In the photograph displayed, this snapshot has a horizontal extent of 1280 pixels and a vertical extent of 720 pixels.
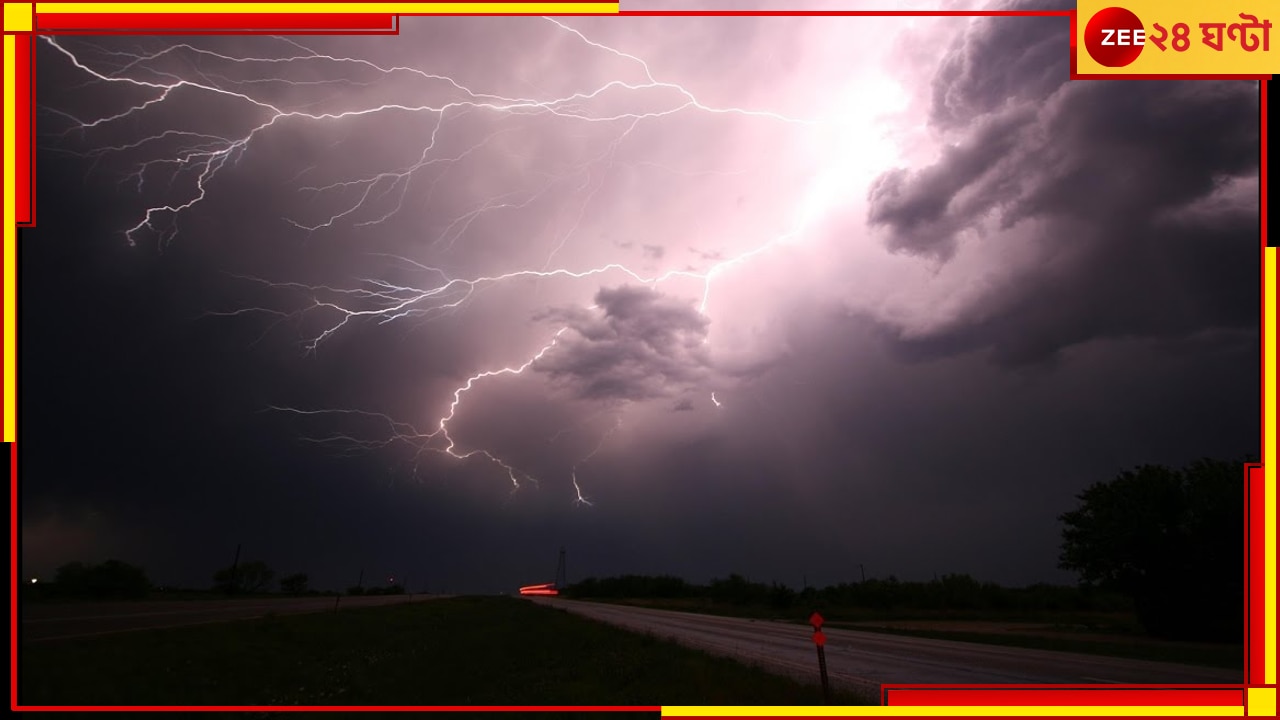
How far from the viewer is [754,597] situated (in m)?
83.2

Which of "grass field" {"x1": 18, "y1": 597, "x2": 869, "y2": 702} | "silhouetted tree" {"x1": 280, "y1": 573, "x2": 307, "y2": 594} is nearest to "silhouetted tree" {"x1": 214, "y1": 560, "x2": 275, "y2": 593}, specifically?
"silhouetted tree" {"x1": 280, "y1": 573, "x2": 307, "y2": 594}

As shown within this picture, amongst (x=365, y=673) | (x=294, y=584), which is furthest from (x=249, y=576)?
(x=365, y=673)

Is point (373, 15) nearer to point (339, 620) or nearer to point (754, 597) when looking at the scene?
point (339, 620)

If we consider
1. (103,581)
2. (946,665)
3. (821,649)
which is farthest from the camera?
(103,581)

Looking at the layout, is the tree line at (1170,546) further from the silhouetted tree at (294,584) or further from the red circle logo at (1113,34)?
the silhouetted tree at (294,584)

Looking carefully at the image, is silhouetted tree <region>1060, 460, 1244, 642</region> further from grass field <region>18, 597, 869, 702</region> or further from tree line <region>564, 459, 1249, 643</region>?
grass field <region>18, 597, 869, 702</region>

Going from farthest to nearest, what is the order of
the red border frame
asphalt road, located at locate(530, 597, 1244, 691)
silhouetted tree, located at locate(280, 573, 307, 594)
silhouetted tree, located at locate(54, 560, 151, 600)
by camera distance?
silhouetted tree, located at locate(280, 573, 307, 594) → silhouetted tree, located at locate(54, 560, 151, 600) → asphalt road, located at locate(530, 597, 1244, 691) → the red border frame

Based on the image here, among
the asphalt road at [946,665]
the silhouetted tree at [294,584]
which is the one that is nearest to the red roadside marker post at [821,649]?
the asphalt road at [946,665]

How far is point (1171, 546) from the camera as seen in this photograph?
95.2 ft

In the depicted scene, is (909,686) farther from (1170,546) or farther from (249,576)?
(249,576)

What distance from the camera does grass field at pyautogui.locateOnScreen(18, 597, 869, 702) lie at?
1088 centimetres

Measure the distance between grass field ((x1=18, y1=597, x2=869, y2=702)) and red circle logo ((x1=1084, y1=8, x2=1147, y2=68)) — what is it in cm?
874

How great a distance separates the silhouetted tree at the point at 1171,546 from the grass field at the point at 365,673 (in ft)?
69.8

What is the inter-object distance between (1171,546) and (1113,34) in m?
30.5
